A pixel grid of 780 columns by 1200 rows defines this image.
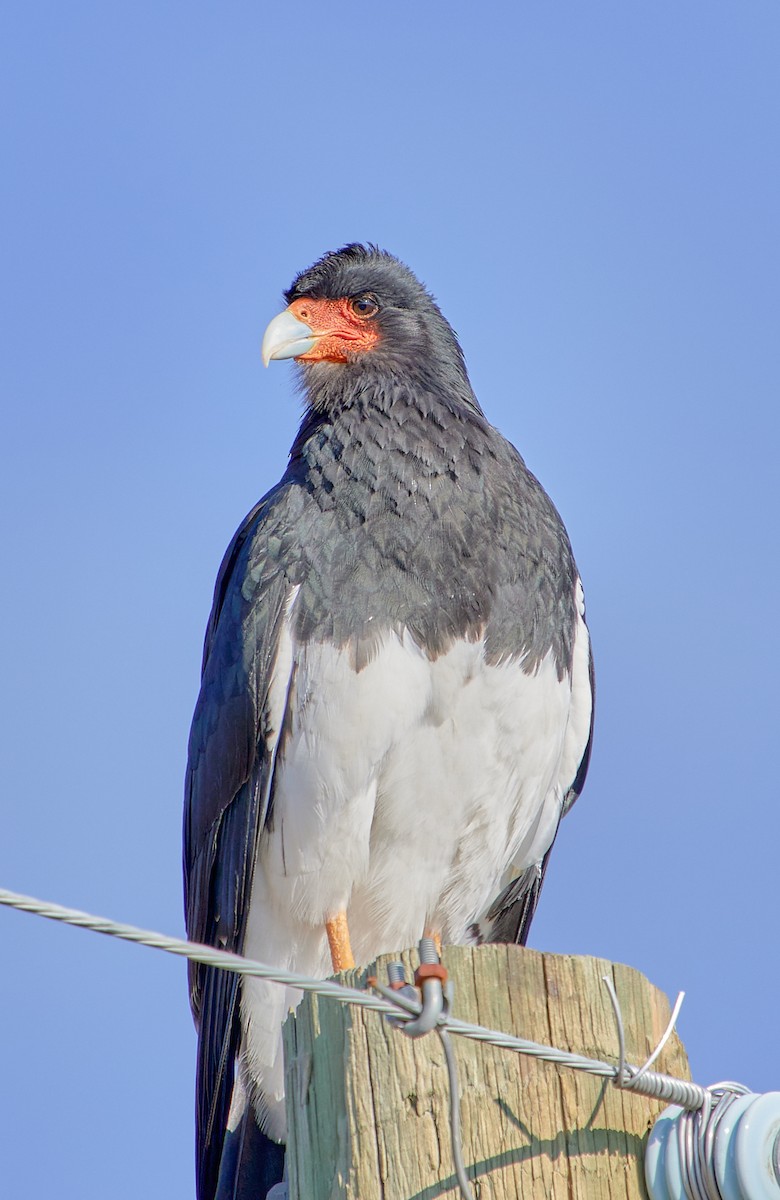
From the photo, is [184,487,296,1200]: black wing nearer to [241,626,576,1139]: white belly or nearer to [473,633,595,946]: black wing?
[241,626,576,1139]: white belly

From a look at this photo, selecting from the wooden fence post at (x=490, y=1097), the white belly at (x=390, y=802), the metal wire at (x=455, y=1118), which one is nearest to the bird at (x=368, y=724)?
the white belly at (x=390, y=802)

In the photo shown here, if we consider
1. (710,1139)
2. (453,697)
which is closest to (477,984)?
(710,1139)

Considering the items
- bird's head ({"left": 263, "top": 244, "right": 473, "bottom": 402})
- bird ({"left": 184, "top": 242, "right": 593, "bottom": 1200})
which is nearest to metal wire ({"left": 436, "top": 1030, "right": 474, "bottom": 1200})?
bird ({"left": 184, "top": 242, "right": 593, "bottom": 1200})

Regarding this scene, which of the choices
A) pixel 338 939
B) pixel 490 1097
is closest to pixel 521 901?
pixel 338 939

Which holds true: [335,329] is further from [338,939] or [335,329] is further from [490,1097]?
[490,1097]

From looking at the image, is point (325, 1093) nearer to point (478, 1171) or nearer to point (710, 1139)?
point (478, 1171)

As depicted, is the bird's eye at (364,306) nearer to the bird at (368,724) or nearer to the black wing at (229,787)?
the bird at (368,724)
